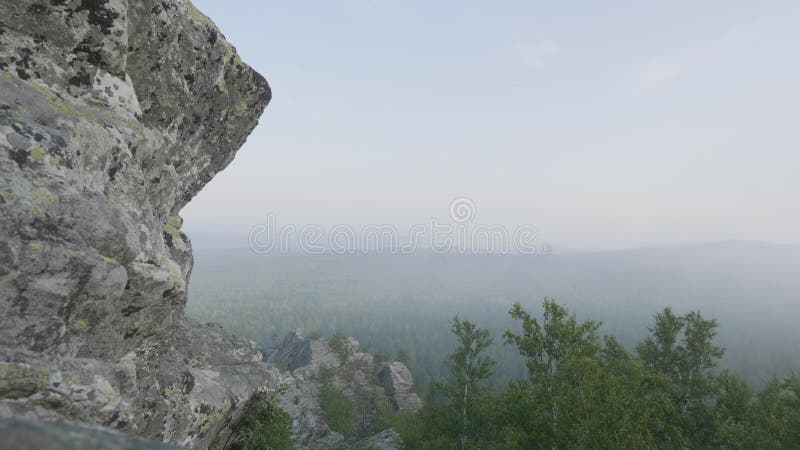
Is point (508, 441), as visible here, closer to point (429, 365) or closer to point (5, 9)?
point (5, 9)

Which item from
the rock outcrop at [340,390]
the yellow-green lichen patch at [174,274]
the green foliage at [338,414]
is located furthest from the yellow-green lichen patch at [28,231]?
the green foliage at [338,414]

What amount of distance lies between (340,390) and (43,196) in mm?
80103

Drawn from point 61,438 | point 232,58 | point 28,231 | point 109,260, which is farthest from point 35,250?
point 232,58

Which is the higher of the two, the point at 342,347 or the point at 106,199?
the point at 106,199

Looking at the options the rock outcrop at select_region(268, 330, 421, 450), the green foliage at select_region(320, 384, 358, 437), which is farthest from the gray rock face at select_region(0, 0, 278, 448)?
the green foliage at select_region(320, 384, 358, 437)

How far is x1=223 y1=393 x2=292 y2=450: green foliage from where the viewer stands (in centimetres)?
1786

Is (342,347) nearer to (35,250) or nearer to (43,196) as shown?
(43,196)

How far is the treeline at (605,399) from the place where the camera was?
51.1ft

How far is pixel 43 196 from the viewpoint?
674 centimetres

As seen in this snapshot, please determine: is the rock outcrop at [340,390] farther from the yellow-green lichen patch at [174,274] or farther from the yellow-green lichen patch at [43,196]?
the yellow-green lichen patch at [43,196]

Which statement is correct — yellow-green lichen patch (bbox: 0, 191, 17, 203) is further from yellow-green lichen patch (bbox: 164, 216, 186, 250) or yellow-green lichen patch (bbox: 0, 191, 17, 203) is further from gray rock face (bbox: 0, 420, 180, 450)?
yellow-green lichen patch (bbox: 164, 216, 186, 250)

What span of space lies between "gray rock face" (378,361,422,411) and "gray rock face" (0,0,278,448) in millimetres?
81689

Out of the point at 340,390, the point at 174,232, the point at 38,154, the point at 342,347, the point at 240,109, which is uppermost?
the point at 240,109

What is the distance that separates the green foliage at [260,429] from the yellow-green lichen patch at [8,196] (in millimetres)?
13809
